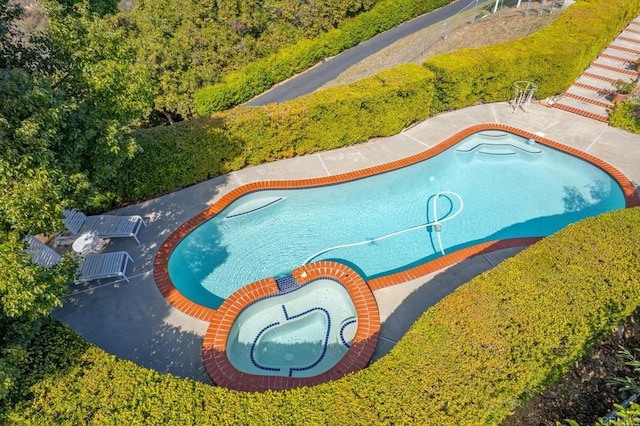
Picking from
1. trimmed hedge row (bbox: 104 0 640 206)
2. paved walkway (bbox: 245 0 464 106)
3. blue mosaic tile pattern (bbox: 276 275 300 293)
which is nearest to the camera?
blue mosaic tile pattern (bbox: 276 275 300 293)

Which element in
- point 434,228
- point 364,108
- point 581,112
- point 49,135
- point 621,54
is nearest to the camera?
point 49,135

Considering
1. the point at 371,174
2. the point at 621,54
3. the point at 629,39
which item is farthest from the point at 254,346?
the point at 629,39

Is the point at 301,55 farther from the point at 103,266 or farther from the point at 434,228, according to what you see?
the point at 103,266

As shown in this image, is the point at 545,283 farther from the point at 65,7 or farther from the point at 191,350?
the point at 65,7

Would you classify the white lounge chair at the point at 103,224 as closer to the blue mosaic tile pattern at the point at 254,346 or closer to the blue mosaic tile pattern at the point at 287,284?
the blue mosaic tile pattern at the point at 287,284

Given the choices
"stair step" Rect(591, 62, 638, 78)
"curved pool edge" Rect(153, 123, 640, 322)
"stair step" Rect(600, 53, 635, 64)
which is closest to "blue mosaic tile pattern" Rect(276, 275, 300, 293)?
"curved pool edge" Rect(153, 123, 640, 322)

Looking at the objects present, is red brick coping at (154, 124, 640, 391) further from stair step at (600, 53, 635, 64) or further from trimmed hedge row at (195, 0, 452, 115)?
trimmed hedge row at (195, 0, 452, 115)
